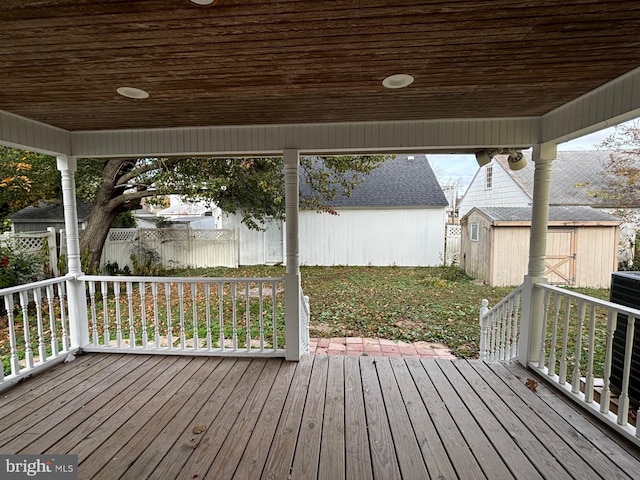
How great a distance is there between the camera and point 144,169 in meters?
6.15

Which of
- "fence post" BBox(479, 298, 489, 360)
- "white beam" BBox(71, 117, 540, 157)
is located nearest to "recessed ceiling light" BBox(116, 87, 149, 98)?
"white beam" BBox(71, 117, 540, 157)

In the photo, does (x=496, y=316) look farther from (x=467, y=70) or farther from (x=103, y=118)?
(x=103, y=118)

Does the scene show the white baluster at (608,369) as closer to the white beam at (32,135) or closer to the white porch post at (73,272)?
the white porch post at (73,272)

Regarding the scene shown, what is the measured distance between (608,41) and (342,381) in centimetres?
275

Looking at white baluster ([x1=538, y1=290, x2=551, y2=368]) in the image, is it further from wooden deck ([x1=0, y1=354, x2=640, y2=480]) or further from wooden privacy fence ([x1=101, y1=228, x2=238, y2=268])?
wooden privacy fence ([x1=101, y1=228, x2=238, y2=268])

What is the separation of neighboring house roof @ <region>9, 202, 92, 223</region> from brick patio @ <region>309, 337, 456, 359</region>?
25.1 feet

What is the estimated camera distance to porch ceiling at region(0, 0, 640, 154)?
1321mm

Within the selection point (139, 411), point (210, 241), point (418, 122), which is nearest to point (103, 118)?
point (139, 411)

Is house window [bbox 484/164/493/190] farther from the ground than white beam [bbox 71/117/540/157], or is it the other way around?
house window [bbox 484/164/493/190]

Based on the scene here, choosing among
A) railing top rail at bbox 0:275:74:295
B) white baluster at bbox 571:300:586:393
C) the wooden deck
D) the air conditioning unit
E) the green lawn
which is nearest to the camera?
the wooden deck

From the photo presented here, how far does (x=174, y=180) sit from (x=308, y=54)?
5.12 metres

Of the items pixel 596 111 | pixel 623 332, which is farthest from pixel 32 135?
pixel 623 332

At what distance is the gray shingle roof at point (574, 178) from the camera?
8.64 meters

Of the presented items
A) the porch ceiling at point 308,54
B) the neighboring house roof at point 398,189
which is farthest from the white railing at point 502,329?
the neighboring house roof at point 398,189
